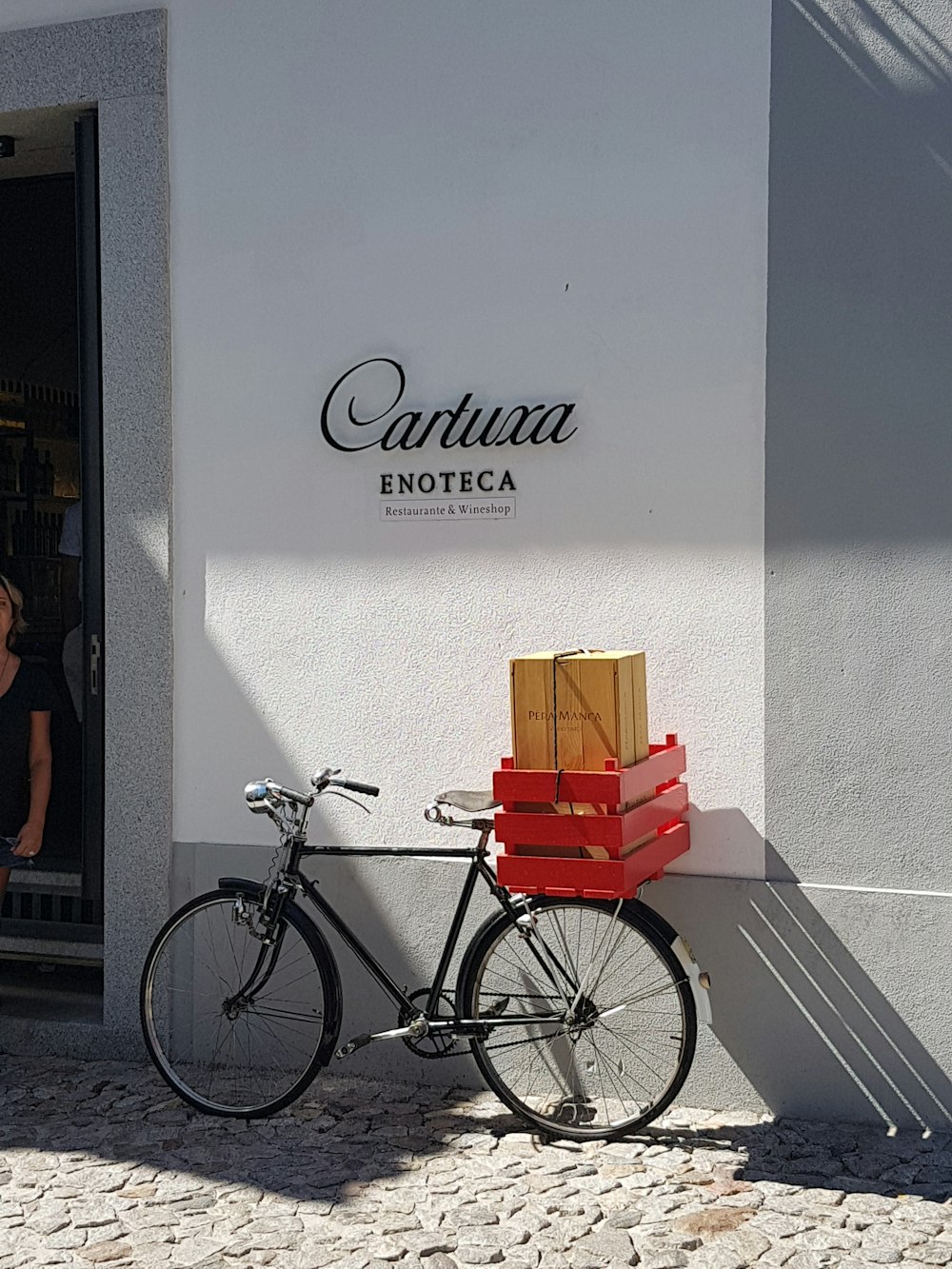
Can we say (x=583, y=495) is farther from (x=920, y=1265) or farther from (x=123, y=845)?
(x=920, y=1265)

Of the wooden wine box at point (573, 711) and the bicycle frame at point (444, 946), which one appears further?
the bicycle frame at point (444, 946)

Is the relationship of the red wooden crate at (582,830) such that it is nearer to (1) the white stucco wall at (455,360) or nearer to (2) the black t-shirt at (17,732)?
(1) the white stucco wall at (455,360)

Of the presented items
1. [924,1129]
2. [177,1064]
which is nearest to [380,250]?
[177,1064]

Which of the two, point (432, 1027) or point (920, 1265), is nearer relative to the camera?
point (920, 1265)

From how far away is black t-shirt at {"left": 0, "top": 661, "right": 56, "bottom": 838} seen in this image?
235 inches

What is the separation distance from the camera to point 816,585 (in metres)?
5.03

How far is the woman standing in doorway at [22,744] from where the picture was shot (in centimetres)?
595

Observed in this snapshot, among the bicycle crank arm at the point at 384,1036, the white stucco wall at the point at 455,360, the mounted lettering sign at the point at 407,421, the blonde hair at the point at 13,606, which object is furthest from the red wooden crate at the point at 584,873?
the blonde hair at the point at 13,606

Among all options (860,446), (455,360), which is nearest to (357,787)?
(455,360)

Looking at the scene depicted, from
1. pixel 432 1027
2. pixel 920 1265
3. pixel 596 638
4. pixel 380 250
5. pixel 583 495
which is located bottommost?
pixel 920 1265

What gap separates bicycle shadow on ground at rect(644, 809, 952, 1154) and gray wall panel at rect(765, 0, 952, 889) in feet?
0.36

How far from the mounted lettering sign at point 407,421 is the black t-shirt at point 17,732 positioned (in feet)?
5.16

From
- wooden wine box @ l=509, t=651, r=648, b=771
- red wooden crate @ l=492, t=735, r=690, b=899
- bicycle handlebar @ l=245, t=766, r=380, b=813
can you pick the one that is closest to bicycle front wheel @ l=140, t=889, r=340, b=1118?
bicycle handlebar @ l=245, t=766, r=380, b=813

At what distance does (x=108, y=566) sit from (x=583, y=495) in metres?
1.97
